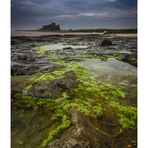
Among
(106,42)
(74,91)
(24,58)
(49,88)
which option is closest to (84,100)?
(74,91)

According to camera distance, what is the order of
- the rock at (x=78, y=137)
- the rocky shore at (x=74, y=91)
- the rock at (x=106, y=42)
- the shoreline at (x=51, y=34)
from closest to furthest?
the rock at (x=78, y=137), the rocky shore at (x=74, y=91), the shoreline at (x=51, y=34), the rock at (x=106, y=42)

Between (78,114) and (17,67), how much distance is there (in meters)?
0.97

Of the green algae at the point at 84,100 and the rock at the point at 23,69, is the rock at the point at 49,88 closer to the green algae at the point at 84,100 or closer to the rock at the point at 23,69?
the green algae at the point at 84,100

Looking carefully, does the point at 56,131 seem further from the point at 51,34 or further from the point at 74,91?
the point at 51,34

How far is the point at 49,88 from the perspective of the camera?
3023 millimetres

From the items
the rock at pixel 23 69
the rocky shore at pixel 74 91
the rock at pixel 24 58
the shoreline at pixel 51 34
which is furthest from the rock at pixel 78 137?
the shoreline at pixel 51 34

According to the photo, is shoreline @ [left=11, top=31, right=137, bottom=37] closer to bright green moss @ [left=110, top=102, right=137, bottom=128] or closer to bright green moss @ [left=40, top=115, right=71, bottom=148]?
bright green moss @ [left=110, top=102, right=137, bottom=128]

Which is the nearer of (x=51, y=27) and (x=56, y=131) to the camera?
(x=56, y=131)

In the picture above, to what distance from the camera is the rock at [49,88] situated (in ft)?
9.87

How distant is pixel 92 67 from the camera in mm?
3180

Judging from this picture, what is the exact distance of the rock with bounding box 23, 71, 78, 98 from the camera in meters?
3.01

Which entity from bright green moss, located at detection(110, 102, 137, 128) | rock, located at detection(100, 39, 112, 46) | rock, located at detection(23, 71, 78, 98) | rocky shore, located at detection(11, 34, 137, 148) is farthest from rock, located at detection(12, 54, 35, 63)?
bright green moss, located at detection(110, 102, 137, 128)
